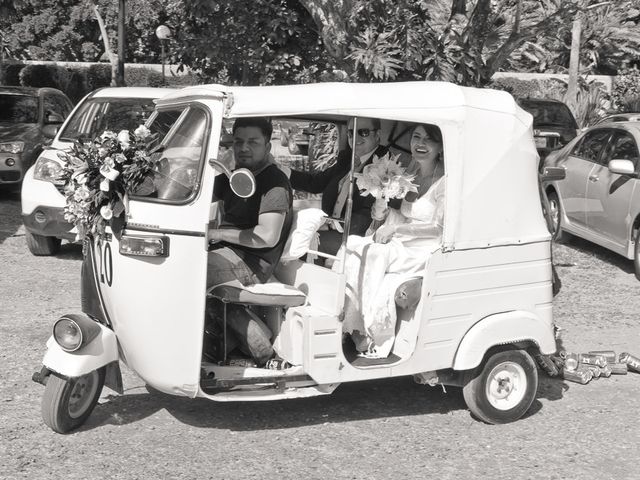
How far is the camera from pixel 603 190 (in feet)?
36.8

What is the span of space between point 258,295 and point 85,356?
39.7 inches

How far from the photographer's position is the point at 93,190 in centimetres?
540

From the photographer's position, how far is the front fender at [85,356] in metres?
5.34

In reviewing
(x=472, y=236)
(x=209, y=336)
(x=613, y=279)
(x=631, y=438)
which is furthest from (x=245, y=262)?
(x=613, y=279)

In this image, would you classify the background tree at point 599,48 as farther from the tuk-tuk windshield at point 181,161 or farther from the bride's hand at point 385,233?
the tuk-tuk windshield at point 181,161

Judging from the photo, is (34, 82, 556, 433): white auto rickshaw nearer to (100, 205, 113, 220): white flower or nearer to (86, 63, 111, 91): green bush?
(100, 205, 113, 220): white flower

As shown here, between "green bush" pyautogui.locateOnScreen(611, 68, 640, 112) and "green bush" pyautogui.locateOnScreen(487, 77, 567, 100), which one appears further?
"green bush" pyautogui.locateOnScreen(487, 77, 567, 100)

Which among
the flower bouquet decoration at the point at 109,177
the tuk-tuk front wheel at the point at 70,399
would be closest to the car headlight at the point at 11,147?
the flower bouquet decoration at the point at 109,177

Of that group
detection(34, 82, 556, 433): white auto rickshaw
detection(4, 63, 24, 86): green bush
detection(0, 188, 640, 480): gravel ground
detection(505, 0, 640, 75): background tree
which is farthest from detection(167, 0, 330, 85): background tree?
detection(505, 0, 640, 75): background tree

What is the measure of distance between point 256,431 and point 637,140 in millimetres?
6853

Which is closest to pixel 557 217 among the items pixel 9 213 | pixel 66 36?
pixel 9 213

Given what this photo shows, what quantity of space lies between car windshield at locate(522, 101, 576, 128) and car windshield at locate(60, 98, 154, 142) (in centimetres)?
1018

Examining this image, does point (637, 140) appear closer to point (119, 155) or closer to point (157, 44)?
point (119, 155)

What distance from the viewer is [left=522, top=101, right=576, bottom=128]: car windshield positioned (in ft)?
61.9
